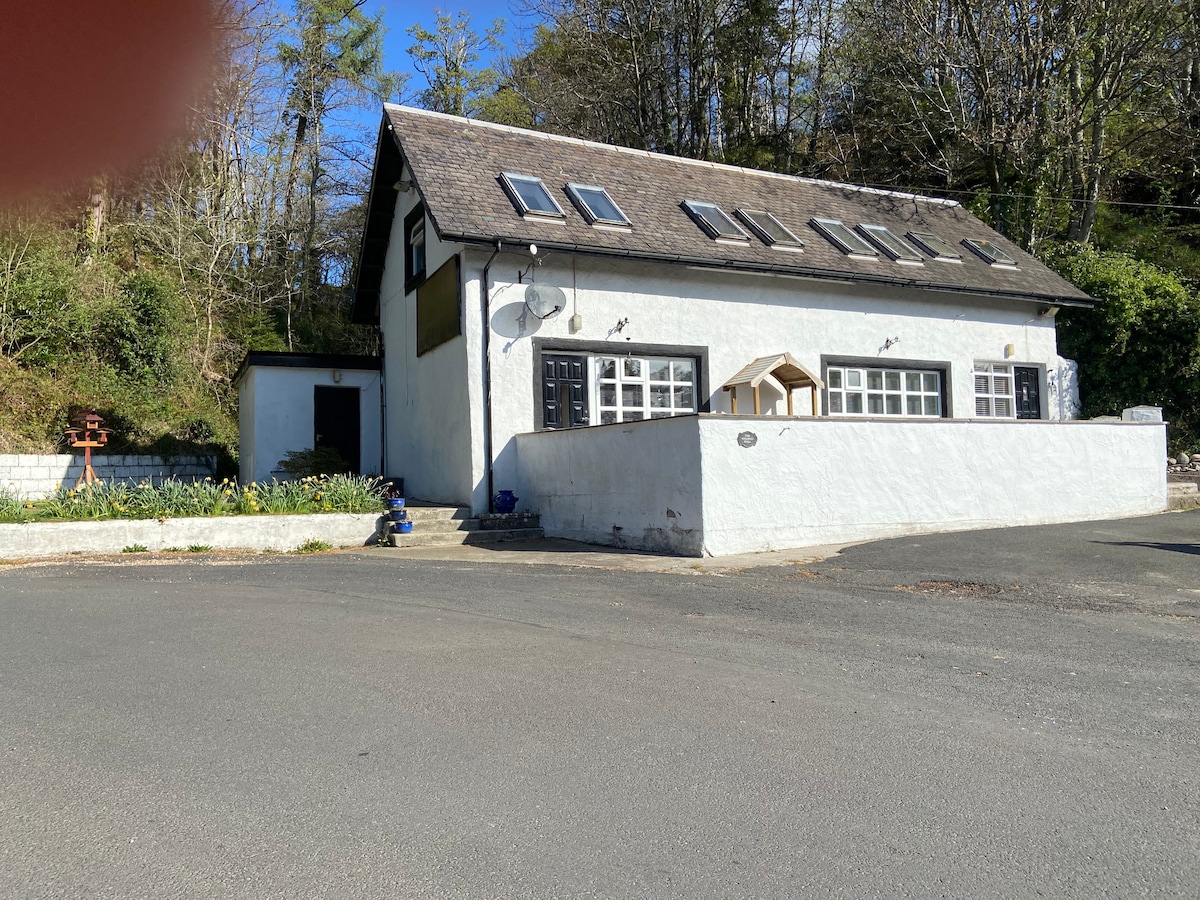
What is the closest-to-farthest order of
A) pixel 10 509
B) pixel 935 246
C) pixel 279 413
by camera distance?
1. pixel 10 509
2. pixel 279 413
3. pixel 935 246

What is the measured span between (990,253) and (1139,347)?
4112 millimetres

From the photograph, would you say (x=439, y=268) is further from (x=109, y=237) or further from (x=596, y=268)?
(x=109, y=237)

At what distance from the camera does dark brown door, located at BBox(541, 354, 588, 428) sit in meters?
15.0

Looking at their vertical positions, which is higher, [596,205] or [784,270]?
[596,205]

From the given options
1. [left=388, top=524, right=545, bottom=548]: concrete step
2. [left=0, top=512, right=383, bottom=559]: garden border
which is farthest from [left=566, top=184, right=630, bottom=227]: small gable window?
[left=0, top=512, right=383, bottom=559]: garden border

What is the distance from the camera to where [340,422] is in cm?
1966

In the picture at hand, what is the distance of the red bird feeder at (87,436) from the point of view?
1645 centimetres

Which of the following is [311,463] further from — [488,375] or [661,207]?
[661,207]

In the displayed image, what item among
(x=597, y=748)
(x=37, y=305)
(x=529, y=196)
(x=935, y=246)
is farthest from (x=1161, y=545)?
(x=37, y=305)

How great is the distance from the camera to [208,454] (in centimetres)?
2102

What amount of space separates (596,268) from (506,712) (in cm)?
1151

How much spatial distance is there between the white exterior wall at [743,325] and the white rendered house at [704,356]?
4 centimetres

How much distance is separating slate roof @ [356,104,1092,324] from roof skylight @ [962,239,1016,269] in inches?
8.5

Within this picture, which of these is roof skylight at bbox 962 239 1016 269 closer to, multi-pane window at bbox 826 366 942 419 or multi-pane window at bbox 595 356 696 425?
multi-pane window at bbox 826 366 942 419
